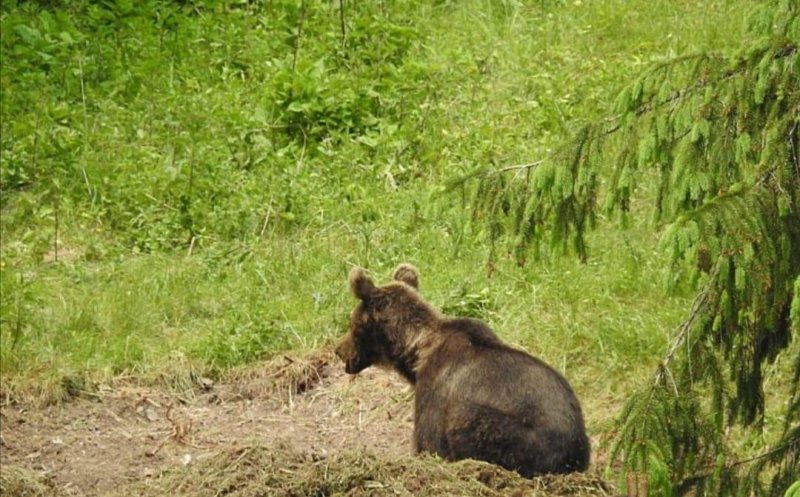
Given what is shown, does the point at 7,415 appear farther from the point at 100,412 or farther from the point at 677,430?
the point at 677,430

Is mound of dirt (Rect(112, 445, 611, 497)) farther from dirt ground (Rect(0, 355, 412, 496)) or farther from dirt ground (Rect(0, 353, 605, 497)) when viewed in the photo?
dirt ground (Rect(0, 355, 412, 496))

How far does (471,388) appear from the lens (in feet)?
24.0

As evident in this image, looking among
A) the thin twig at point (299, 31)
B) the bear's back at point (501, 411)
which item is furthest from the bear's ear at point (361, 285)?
the thin twig at point (299, 31)

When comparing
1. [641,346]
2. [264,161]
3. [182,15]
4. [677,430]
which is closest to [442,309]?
[641,346]

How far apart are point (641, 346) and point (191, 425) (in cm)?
268

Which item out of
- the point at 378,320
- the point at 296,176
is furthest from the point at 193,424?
the point at 296,176

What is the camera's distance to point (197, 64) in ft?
44.2

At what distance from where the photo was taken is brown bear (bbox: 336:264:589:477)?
23.2 ft

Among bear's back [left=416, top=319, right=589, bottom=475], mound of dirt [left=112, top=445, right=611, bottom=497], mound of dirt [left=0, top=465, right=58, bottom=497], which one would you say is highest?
bear's back [left=416, top=319, right=589, bottom=475]

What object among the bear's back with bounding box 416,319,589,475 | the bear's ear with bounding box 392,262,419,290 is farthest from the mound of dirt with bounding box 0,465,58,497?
the bear's ear with bounding box 392,262,419,290

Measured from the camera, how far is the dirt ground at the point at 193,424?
859 centimetres

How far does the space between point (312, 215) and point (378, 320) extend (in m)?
3.25

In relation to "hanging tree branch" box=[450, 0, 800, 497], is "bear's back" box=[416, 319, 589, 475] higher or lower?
lower

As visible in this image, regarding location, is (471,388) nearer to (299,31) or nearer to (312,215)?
(312,215)
